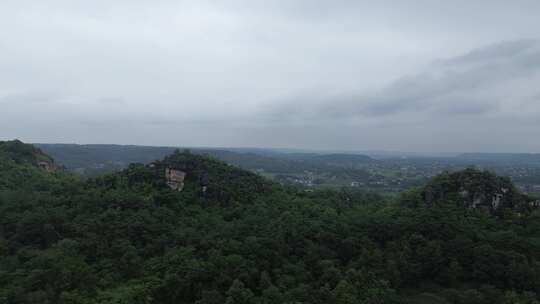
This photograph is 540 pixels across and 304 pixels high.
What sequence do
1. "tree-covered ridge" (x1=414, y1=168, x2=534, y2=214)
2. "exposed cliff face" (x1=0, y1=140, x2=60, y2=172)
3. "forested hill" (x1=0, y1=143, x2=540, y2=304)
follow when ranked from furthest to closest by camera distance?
"exposed cliff face" (x1=0, y1=140, x2=60, y2=172)
"tree-covered ridge" (x1=414, y1=168, x2=534, y2=214)
"forested hill" (x1=0, y1=143, x2=540, y2=304)

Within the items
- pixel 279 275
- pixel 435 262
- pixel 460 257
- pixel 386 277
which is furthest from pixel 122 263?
pixel 460 257

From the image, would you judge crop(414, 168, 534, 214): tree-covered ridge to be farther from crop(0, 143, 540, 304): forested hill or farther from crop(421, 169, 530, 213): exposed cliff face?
crop(0, 143, 540, 304): forested hill

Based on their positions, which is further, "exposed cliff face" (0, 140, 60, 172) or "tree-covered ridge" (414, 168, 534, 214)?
"exposed cliff face" (0, 140, 60, 172)

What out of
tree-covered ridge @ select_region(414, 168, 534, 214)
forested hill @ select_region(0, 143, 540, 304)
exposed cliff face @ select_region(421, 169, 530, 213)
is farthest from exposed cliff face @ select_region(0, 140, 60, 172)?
tree-covered ridge @ select_region(414, 168, 534, 214)

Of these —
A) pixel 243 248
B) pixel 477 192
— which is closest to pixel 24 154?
pixel 243 248

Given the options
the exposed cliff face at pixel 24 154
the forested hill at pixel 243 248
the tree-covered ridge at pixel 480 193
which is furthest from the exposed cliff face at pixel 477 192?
the exposed cliff face at pixel 24 154

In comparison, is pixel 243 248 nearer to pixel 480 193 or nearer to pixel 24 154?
pixel 480 193

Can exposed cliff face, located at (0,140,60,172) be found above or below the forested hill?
above

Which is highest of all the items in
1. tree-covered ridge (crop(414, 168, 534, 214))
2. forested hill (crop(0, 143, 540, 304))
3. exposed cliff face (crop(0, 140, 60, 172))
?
exposed cliff face (crop(0, 140, 60, 172))
